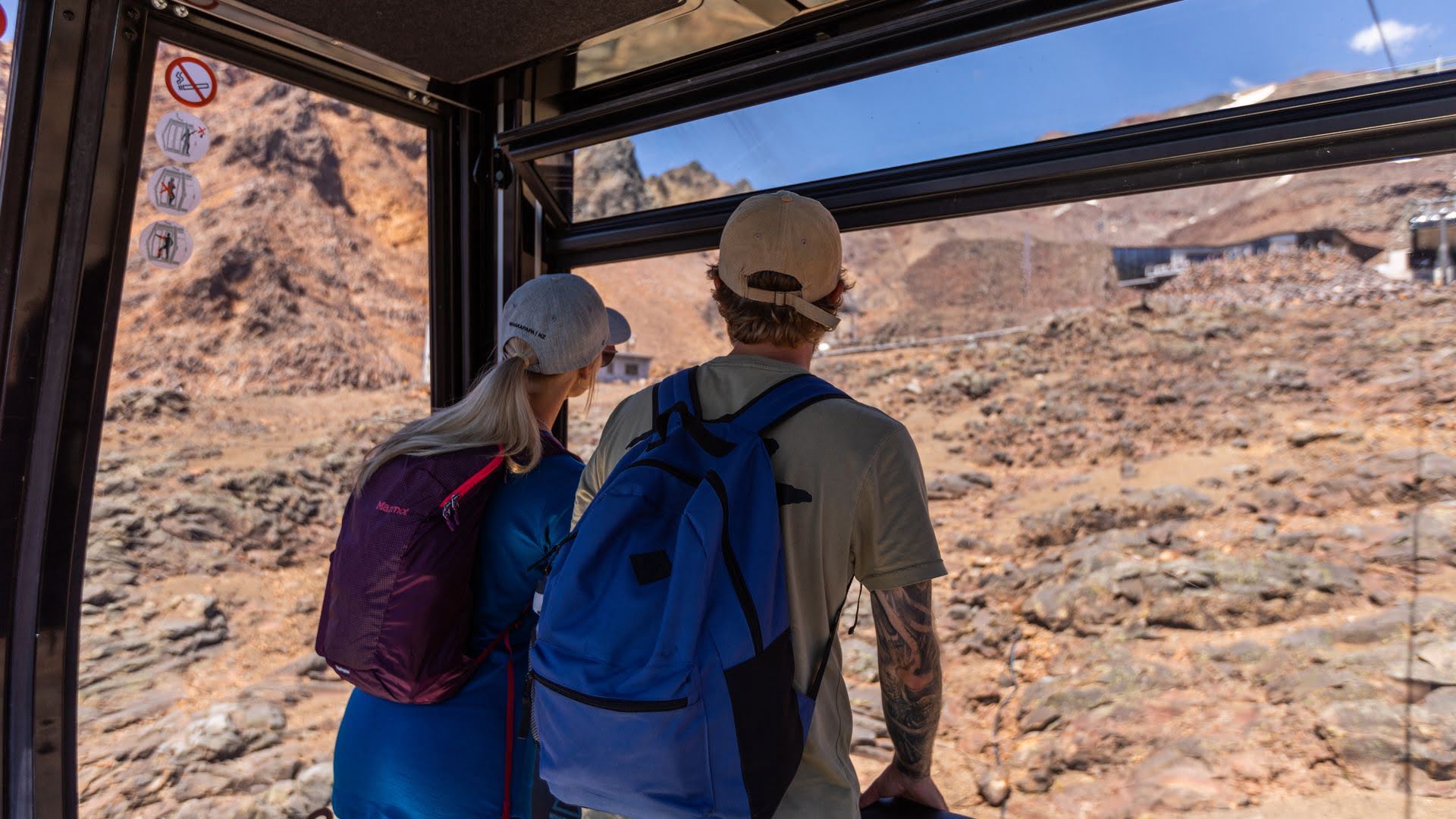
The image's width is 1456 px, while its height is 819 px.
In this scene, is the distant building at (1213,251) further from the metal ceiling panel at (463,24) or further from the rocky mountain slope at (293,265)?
the metal ceiling panel at (463,24)

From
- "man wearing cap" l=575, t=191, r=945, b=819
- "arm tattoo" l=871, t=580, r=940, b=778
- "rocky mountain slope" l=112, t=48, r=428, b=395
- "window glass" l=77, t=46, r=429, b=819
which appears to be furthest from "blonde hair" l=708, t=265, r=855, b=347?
"rocky mountain slope" l=112, t=48, r=428, b=395

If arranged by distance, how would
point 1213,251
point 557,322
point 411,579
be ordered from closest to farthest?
point 411,579
point 557,322
point 1213,251

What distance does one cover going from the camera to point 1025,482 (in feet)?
42.6

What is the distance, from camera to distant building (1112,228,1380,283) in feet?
45.1

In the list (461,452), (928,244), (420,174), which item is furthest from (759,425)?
(928,244)

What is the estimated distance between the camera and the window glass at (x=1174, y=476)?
8711 millimetres

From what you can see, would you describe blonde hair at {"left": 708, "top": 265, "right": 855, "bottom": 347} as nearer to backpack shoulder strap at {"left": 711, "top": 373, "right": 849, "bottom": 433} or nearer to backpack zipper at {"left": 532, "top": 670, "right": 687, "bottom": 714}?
backpack shoulder strap at {"left": 711, "top": 373, "right": 849, "bottom": 433}

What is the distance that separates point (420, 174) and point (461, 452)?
4.51ft

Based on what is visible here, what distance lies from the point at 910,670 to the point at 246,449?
11865 millimetres

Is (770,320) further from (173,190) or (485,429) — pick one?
(173,190)

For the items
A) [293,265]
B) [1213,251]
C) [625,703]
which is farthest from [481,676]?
[1213,251]

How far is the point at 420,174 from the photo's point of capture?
2309mm

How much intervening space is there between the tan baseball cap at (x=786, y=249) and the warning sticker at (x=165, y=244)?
1409 mm

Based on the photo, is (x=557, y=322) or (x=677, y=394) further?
(x=557, y=322)
